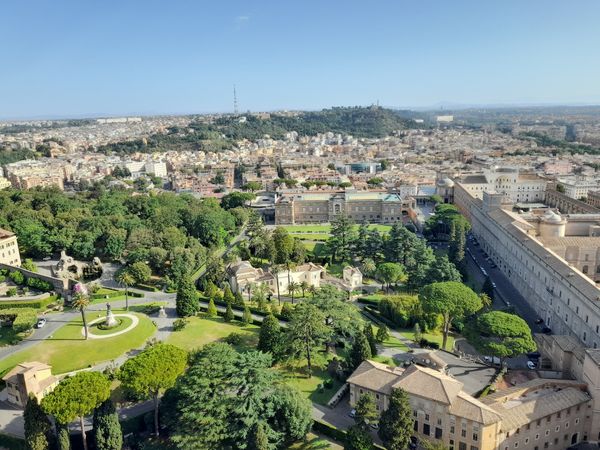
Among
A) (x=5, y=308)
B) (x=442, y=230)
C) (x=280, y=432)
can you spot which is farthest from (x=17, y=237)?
(x=442, y=230)

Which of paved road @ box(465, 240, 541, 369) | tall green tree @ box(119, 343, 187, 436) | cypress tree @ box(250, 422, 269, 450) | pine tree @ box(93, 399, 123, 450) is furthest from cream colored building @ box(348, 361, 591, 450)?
pine tree @ box(93, 399, 123, 450)

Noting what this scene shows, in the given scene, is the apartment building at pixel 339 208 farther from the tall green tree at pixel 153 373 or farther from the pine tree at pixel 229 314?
the tall green tree at pixel 153 373

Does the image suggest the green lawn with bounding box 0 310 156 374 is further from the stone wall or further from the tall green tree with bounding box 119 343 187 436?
the tall green tree with bounding box 119 343 187 436

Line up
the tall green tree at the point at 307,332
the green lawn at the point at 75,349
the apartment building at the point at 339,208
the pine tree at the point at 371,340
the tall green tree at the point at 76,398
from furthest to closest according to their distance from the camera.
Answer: the apartment building at the point at 339,208, the pine tree at the point at 371,340, the green lawn at the point at 75,349, the tall green tree at the point at 307,332, the tall green tree at the point at 76,398

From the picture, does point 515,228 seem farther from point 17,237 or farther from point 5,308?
point 17,237

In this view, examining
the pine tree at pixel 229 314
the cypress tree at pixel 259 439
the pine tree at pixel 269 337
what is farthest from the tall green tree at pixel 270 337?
the cypress tree at pixel 259 439
